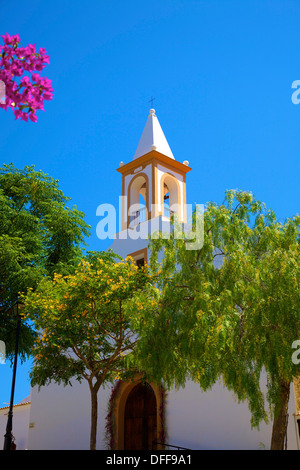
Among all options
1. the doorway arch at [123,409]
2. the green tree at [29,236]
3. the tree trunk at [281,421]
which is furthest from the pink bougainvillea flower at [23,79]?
the doorway arch at [123,409]

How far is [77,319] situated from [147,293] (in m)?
3.51

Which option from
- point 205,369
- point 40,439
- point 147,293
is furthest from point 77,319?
point 40,439

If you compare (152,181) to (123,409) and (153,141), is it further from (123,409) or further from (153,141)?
(123,409)

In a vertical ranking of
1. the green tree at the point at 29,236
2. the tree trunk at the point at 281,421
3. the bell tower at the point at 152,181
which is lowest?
the tree trunk at the point at 281,421

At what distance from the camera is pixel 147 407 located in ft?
62.3

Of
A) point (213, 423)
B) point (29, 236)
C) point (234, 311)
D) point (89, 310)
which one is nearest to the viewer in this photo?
point (234, 311)

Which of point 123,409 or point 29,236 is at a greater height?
point 29,236

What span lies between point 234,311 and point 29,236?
10.4 m

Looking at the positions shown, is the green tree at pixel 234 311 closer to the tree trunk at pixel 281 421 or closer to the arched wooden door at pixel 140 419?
the tree trunk at pixel 281 421

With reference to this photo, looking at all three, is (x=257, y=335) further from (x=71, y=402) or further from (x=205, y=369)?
(x=71, y=402)

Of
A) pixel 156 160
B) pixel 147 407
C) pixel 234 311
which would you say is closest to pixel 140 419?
pixel 147 407

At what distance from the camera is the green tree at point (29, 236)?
57.5ft

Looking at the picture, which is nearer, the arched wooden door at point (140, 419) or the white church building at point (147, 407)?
the white church building at point (147, 407)

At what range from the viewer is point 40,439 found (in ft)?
70.8
